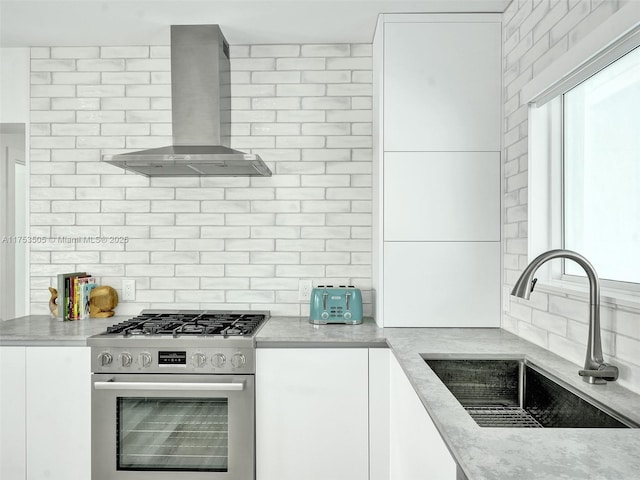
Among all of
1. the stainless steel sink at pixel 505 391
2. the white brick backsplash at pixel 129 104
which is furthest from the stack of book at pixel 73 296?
the stainless steel sink at pixel 505 391

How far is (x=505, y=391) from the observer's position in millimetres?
1778

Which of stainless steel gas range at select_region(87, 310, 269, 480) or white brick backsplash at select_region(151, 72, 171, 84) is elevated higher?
white brick backsplash at select_region(151, 72, 171, 84)

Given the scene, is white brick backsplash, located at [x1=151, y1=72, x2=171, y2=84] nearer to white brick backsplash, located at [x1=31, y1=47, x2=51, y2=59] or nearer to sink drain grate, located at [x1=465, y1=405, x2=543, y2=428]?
white brick backsplash, located at [x1=31, y1=47, x2=51, y2=59]

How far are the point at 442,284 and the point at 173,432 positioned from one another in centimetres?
152

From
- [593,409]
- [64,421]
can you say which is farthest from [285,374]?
[593,409]

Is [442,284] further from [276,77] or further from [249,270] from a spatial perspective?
[276,77]

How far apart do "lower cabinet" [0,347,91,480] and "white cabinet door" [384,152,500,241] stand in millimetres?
1713

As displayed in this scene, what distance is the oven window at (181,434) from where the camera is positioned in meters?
2.08

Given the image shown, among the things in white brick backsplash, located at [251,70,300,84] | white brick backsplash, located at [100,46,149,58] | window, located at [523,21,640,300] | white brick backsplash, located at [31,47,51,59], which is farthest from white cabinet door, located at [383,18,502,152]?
white brick backsplash, located at [31,47,51,59]

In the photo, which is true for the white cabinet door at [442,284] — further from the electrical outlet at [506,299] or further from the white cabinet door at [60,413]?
the white cabinet door at [60,413]

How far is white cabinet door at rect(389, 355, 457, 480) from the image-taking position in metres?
1.16

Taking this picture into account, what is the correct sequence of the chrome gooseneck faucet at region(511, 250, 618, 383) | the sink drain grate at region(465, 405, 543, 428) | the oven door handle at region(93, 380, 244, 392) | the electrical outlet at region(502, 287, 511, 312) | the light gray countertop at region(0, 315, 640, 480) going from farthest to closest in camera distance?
the electrical outlet at region(502, 287, 511, 312) → the oven door handle at region(93, 380, 244, 392) → the sink drain grate at region(465, 405, 543, 428) → the chrome gooseneck faucet at region(511, 250, 618, 383) → the light gray countertop at region(0, 315, 640, 480)

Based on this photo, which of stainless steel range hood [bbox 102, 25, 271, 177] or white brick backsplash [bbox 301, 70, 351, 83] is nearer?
stainless steel range hood [bbox 102, 25, 271, 177]

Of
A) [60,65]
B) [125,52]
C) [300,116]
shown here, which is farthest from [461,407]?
[60,65]
